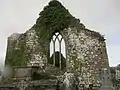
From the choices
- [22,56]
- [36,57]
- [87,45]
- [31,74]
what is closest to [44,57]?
[36,57]

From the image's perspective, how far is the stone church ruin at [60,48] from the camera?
50.1 ft

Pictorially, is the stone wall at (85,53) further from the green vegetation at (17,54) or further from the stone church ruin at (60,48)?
the green vegetation at (17,54)

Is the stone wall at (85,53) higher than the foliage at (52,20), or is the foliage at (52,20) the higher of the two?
the foliage at (52,20)

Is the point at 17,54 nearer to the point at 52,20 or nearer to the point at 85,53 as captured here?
the point at 52,20

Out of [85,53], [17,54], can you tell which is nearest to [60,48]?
[85,53]

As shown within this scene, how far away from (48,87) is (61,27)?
783 cm

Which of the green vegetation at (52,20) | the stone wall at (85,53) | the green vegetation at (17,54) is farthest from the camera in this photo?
the green vegetation at (52,20)

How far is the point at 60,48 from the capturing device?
1616 centimetres

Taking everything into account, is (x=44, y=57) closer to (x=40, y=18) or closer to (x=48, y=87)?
(x=40, y=18)

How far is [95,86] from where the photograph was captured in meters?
14.9

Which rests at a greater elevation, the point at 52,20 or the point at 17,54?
the point at 52,20

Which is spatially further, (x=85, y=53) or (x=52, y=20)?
(x=52, y=20)

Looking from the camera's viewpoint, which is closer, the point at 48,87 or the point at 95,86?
the point at 48,87

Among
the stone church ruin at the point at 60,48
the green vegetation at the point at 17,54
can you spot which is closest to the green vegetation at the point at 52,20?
the stone church ruin at the point at 60,48
